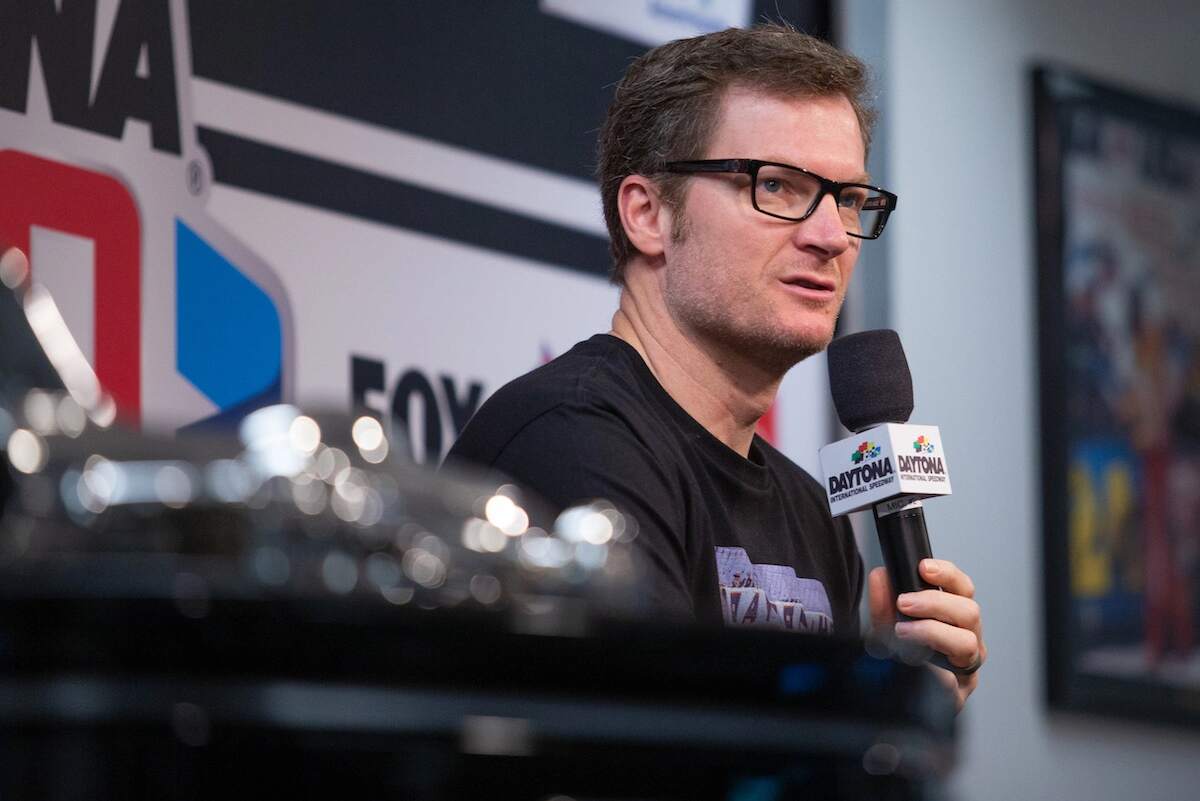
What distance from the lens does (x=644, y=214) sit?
2.10 meters

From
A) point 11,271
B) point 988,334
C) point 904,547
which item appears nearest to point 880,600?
point 904,547

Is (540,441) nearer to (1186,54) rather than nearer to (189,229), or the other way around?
(189,229)

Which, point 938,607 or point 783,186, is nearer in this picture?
point 938,607

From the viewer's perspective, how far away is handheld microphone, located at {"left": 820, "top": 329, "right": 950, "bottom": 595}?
161cm

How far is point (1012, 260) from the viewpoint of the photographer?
3729 mm

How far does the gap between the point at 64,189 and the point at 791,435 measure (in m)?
1.54

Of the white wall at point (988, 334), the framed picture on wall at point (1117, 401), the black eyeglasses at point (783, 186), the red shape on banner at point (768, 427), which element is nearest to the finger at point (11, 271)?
the black eyeglasses at point (783, 186)

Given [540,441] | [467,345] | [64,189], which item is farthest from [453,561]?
[467,345]

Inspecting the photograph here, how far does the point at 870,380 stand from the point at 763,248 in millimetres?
247

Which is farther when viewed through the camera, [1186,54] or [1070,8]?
[1186,54]

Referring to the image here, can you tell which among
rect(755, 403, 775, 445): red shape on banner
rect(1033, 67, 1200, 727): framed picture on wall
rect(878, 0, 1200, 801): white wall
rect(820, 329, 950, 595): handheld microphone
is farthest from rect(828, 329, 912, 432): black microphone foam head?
rect(1033, 67, 1200, 727): framed picture on wall

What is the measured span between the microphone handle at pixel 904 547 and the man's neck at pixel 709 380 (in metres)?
0.33

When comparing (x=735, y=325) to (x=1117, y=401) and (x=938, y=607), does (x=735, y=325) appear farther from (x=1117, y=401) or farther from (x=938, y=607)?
(x=1117, y=401)

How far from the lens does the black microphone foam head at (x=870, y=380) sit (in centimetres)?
179
